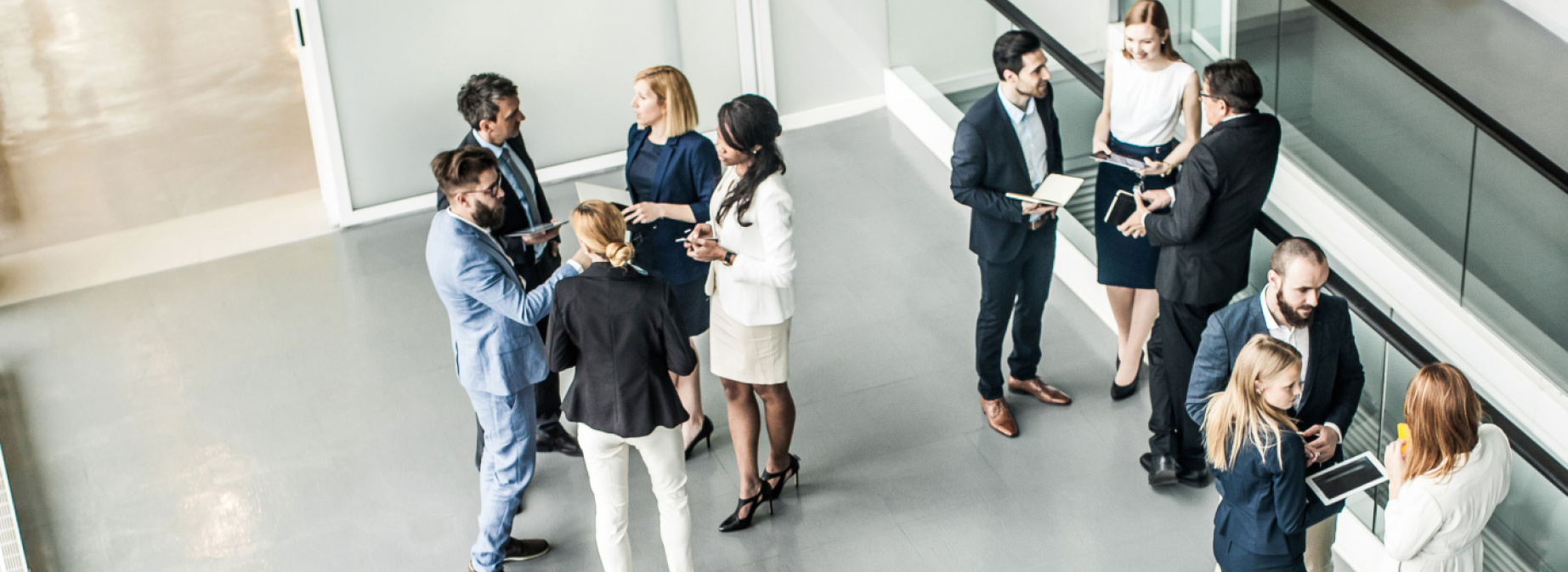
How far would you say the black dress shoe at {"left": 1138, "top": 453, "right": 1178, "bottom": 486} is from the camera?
16.8 ft

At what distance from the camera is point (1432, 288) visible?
6176 mm

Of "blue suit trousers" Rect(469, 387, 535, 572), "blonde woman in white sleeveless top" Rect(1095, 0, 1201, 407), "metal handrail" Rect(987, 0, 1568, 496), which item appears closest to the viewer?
"metal handrail" Rect(987, 0, 1568, 496)

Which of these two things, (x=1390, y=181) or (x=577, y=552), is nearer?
(x=577, y=552)

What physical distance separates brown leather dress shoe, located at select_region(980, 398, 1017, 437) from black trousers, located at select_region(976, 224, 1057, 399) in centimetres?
3

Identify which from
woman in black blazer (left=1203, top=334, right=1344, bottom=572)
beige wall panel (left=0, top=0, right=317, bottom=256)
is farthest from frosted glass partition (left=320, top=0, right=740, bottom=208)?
woman in black blazer (left=1203, top=334, right=1344, bottom=572)

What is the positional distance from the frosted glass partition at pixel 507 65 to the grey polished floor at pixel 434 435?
26.9 inches

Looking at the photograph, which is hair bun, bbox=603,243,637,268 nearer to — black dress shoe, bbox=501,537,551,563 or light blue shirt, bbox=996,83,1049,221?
black dress shoe, bbox=501,537,551,563

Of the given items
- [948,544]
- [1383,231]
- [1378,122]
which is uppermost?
[1378,122]

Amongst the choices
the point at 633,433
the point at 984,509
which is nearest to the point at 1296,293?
the point at 984,509

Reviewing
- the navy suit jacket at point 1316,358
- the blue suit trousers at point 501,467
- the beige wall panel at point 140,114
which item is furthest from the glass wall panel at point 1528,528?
the beige wall panel at point 140,114

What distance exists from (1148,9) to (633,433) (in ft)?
8.46

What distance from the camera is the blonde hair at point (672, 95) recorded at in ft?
16.2

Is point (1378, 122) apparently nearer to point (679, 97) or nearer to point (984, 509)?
point (984, 509)

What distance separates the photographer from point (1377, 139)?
255 inches
